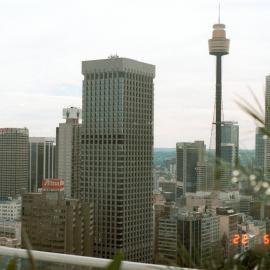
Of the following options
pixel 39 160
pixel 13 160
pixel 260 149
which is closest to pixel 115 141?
pixel 39 160

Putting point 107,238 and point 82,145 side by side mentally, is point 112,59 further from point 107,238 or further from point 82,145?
point 107,238

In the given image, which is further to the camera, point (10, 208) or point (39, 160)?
point (39, 160)

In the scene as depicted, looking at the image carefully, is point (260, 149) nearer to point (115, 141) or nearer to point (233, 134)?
point (233, 134)

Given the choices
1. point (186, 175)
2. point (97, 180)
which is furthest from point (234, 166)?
point (97, 180)

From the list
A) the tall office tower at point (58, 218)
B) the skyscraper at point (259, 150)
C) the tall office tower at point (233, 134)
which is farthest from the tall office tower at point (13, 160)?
the skyscraper at point (259, 150)

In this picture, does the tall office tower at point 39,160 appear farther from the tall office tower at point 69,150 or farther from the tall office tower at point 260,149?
the tall office tower at point 260,149

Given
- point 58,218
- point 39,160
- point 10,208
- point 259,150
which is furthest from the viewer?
point 39,160

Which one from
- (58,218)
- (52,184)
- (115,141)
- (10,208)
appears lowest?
(10,208)

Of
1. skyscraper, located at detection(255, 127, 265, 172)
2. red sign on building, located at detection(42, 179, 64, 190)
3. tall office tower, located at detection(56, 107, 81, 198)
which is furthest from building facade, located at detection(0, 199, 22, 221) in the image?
skyscraper, located at detection(255, 127, 265, 172)
